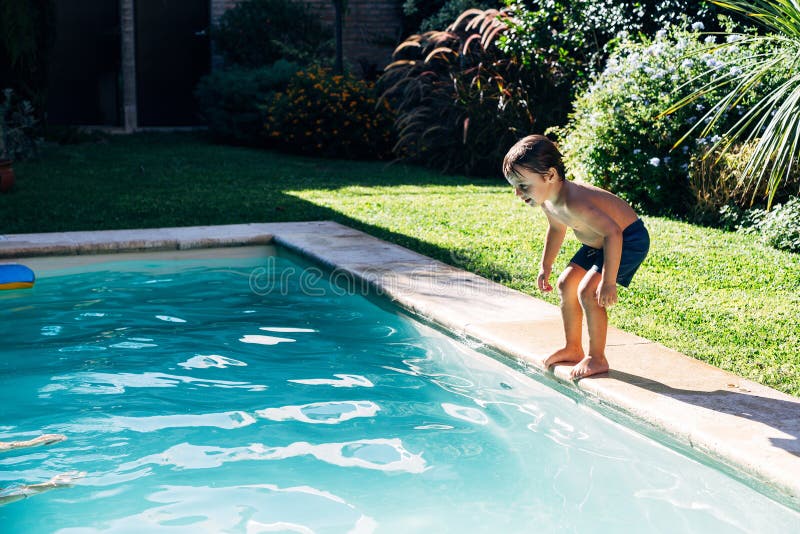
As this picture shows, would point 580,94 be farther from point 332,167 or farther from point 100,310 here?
point 100,310

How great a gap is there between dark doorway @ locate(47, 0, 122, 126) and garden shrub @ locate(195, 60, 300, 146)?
264 centimetres

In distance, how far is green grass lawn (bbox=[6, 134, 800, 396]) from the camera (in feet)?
14.4

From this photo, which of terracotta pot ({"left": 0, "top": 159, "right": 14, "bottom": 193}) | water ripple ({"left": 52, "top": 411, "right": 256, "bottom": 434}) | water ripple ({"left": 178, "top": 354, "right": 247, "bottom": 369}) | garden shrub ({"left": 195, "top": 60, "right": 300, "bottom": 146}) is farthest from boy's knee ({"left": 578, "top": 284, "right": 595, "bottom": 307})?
garden shrub ({"left": 195, "top": 60, "right": 300, "bottom": 146})

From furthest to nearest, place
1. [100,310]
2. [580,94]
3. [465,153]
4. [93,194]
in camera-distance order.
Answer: [465,153] → [580,94] → [93,194] → [100,310]

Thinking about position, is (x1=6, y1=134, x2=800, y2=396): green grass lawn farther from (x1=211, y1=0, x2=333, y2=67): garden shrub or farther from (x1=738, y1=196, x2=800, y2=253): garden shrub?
(x1=211, y1=0, x2=333, y2=67): garden shrub

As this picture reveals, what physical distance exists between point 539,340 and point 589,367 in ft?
1.65

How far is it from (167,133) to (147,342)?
11448mm

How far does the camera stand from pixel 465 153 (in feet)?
36.5

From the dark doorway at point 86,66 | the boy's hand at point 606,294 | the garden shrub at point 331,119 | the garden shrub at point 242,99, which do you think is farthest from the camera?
the dark doorway at point 86,66

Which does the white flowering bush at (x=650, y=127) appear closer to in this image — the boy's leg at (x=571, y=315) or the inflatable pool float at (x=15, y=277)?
the boy's leg at (x=571, y=315)

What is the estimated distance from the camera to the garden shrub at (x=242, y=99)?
13.6 metres

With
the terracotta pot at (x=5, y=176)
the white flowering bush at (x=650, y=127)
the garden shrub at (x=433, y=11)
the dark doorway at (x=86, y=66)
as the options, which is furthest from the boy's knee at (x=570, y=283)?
the dark doorway at (x=86, y=66)

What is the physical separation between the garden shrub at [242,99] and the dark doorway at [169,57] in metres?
1.95

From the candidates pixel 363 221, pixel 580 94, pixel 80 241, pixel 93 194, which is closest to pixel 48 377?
pixel 80 241
